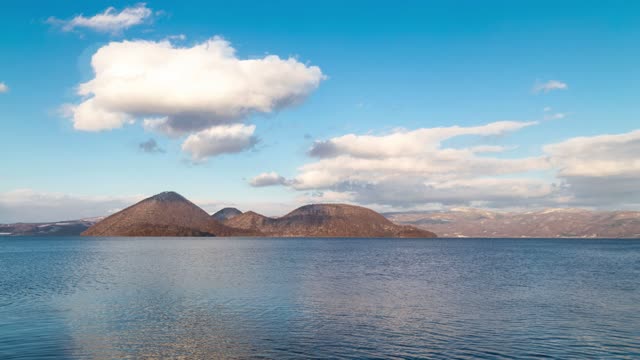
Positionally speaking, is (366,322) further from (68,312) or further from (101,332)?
(68,312)

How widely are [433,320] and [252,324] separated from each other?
18643 mm

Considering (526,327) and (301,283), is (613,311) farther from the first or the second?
(301,283)

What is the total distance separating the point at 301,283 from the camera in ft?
266

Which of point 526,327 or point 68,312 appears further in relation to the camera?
point 68,312

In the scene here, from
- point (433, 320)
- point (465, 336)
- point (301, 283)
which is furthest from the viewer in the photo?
point (301, 283)

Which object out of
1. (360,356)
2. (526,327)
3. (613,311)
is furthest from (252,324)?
(613,311)

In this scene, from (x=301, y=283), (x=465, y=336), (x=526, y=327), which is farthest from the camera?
(x=301, y=283)

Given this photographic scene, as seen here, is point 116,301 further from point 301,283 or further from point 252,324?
point 301,283

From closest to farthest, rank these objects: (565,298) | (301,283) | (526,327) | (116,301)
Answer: (526,327), (116,301), (565,298), (301,283)

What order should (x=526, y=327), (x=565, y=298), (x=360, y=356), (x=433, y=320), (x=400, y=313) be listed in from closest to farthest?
(x=360, y=356) < (x=526, y=327) < (x=433, y=320) < (x=400, y=313) < (x=565, y=298)

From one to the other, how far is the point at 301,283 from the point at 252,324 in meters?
34.9

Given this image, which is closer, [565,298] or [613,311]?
[613,311]

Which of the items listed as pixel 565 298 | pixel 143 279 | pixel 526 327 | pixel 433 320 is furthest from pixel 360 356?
pixel 143 279

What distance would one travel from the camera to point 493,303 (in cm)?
6116
